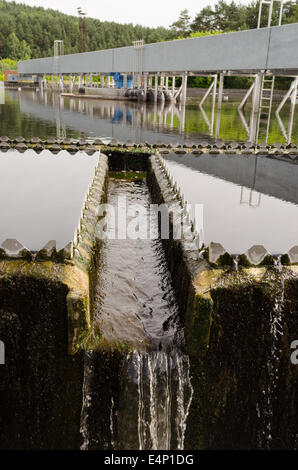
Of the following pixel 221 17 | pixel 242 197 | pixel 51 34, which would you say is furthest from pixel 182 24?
pixel 242 197

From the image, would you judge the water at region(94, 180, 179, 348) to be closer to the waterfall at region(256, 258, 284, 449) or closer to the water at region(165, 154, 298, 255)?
the water at region(165, 154, 298, 255)

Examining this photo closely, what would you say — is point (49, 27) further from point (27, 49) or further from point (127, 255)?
point (127, 255)

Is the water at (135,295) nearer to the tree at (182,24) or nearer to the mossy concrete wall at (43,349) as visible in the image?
the mossy concrete wall at (43,349)

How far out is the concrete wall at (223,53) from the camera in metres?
22.5

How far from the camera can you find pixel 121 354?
195 inches

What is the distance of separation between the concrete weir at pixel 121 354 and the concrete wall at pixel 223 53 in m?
20.2

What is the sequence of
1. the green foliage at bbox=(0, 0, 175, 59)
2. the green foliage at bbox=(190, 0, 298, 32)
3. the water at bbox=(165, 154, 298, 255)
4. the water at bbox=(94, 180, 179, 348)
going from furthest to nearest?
the green foliage at bbox=(0, 0, 175, 59)
the green foliage at bbox=(190, 0, 298, 32)
the water at bbox=(165, 154, 298, 255)
the water at bbox=(94, 180, 179, 348)

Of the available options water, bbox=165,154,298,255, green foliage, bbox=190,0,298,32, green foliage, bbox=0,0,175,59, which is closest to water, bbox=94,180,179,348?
water, bbox=165,154,298,255

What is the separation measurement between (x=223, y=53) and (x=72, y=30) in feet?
431

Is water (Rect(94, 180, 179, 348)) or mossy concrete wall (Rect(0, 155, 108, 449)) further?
water (Rect(94, 180, 179, 348))

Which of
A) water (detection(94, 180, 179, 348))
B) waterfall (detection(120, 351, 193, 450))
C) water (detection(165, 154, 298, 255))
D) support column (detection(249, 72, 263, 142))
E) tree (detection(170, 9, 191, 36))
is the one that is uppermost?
tree (detection(170, 9, 191, 36))

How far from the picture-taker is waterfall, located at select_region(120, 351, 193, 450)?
491cm

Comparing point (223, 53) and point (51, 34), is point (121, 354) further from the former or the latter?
point (51, 34)

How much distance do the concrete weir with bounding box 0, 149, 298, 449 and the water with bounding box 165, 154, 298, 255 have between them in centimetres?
92
